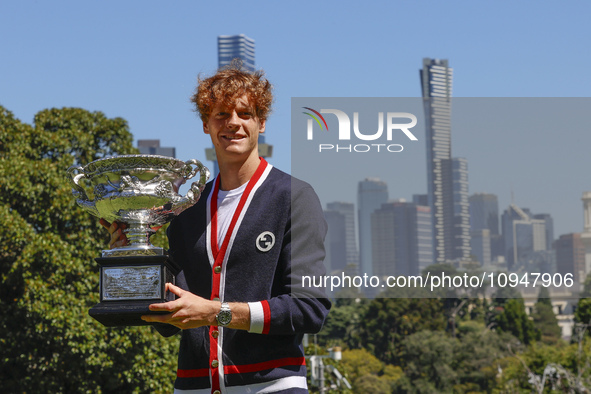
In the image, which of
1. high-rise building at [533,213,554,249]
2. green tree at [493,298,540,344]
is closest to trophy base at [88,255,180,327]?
high-rise building at [533,213,554,249]

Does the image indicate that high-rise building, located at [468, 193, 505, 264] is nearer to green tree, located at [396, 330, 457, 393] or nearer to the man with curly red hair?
the man with curly red hair

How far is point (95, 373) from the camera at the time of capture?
55.3 feet

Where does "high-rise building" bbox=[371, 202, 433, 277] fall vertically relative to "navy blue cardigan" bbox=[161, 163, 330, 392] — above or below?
above

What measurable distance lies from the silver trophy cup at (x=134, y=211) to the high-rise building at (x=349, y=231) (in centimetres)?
389

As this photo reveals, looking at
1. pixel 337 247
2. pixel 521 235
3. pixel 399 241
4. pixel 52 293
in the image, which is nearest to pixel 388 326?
pixel 52 293

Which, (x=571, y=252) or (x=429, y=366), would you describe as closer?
(x=571, y=252)

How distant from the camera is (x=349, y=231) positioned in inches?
334

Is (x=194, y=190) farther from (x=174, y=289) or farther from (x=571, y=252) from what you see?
(x=571, y=252)

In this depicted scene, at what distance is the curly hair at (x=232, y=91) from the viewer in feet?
10.5

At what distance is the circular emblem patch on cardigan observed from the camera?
10.2ft

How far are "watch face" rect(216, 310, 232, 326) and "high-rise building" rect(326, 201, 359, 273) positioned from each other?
13.6 feet

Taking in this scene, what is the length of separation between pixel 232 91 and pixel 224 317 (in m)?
0.82

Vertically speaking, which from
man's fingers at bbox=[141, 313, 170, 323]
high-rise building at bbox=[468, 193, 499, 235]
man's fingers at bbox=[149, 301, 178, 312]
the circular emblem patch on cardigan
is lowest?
man's fingers at bbox=[141, 313, 170, 323]

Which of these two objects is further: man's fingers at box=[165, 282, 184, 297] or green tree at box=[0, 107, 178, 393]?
green tree at box=[0, 107, 178, 393]
